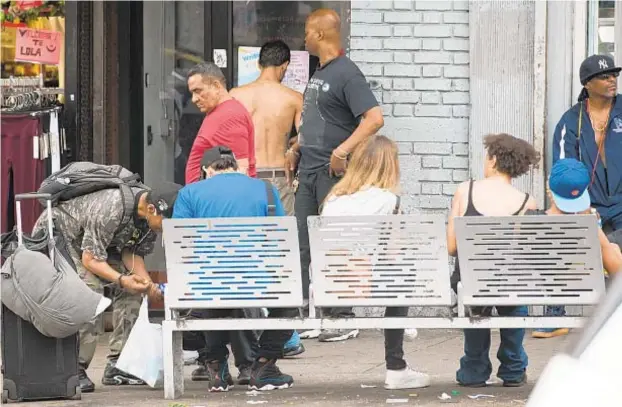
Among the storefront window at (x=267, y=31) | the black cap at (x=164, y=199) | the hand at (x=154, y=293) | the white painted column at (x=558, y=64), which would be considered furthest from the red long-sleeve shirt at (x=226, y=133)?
the white painted column at (x=558, y=64)

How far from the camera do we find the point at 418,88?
10070mm

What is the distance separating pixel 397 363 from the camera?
7699 mm

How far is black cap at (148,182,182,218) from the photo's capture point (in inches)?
305

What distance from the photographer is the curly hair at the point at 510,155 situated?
7.81 metres

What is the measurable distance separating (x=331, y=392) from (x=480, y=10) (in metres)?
3.31

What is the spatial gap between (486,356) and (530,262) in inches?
27.8

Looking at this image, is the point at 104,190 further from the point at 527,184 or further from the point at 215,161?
the point at 527,184

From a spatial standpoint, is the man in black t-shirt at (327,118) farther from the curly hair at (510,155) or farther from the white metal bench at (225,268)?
the white metal bench at (225,268)

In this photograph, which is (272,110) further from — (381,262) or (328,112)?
(381,262)

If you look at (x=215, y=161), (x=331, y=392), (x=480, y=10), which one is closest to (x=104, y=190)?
(x=215, y=161)

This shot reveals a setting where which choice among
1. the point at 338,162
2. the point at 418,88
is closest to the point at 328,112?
the point at 338,162

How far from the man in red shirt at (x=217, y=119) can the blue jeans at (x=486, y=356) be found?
6.38ft

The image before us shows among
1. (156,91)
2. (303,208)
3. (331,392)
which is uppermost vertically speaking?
(156,91)

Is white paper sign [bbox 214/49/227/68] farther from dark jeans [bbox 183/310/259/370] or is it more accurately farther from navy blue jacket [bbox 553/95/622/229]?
dark jeans [bbox 183/310/259/370]
